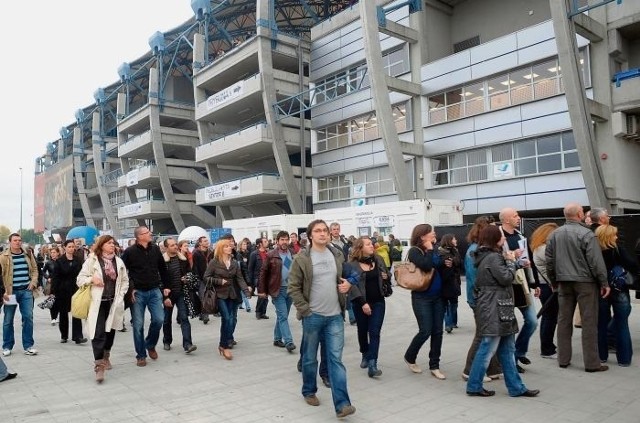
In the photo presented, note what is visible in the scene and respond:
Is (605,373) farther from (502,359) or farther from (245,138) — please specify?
(245,138)

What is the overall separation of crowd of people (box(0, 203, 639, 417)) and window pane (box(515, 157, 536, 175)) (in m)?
14.4

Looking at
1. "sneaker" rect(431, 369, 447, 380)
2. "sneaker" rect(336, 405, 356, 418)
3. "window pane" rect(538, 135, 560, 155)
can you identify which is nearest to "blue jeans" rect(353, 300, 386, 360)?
"sneaker" rect(431, 369, 447, 380)

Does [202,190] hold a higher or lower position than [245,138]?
lower

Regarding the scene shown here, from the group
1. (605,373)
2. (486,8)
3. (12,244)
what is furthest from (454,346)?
(486,8)

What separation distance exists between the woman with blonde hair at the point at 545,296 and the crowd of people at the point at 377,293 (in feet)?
0.06

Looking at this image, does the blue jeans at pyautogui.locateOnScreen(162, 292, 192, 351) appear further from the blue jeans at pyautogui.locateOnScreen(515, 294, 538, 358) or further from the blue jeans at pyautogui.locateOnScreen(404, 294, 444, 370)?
the blue jeans at pyautogui.locateOnScreen(515, 294, 538, 358)

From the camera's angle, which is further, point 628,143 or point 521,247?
point 628,143

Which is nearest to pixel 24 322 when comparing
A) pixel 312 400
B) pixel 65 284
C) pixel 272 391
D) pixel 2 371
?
pixel 65 284

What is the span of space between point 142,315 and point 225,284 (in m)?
1.24

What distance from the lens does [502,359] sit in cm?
501

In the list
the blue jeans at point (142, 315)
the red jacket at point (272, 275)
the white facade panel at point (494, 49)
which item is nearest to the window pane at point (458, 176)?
the white facade panel at point (494, 49)

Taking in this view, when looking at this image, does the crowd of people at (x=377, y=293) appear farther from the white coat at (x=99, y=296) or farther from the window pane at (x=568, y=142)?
the window pane at (x=568, y=142)

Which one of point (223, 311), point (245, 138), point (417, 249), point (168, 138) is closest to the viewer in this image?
point (417, 249)

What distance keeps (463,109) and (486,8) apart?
17.9 feet
